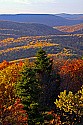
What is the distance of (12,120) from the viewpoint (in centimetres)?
3650

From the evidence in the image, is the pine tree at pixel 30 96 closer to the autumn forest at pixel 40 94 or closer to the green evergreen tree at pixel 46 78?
the autumn forest at pixel 40 94

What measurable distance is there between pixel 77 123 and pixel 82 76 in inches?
730

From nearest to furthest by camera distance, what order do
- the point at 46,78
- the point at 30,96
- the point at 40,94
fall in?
the point at 30,96 → the point at 40,94 → the point at 46,78

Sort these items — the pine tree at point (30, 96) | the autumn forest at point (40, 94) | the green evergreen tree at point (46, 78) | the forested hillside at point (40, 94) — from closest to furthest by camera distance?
the autumn forest at point (40, 94), the forested hillside at point (40, 94), the pine tree at point (30, 96), the green evergreen tree at point (46, 78)

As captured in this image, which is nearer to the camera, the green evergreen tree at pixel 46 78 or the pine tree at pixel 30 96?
the pine tree at pixel 30 96

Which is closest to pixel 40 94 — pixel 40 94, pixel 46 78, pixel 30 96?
pixel 40 94

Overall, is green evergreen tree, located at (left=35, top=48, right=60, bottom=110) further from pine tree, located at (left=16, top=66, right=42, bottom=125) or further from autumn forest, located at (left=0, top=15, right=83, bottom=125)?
pine tree, located at (left=16, top=66, right=42, bottom=125)

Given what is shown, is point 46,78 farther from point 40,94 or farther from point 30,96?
point 30,96

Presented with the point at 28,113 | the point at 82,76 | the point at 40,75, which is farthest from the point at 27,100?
the point at 82,76

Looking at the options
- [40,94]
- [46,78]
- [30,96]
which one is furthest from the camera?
[46,78]

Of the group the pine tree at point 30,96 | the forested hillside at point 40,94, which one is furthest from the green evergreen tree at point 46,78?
the pine tree at point 30,96

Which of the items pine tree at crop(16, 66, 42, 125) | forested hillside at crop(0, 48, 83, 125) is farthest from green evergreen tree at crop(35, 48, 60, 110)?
pine tree at crop(16, 66, 42, 125)

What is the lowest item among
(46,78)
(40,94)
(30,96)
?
(40,94)

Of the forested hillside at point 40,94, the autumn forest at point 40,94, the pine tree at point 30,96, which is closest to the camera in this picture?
the autumn forest at point 40,94
